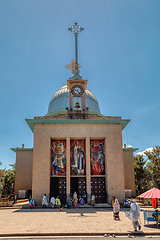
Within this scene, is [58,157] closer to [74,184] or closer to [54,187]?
[54,187]

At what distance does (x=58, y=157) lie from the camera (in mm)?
24141

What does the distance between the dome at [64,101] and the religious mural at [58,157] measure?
10.4m

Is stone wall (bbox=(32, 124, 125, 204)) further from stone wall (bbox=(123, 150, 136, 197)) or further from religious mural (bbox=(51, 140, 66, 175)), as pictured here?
stone wall (bbox=(123, 150, 136, 197))

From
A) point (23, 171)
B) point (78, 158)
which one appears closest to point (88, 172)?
point (78, 158)

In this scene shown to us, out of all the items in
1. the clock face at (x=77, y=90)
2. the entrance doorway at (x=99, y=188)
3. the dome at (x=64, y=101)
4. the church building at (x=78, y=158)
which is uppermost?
the dome at (x=64, y=101)

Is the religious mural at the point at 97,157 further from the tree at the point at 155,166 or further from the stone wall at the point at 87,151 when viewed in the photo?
the tree at the point at 155,166

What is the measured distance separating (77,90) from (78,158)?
26.3ft

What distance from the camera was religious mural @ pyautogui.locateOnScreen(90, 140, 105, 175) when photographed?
24064mm

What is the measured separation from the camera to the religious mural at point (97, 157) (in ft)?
79.0

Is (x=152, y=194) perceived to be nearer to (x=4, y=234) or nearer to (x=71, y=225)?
(x=71, y=225)

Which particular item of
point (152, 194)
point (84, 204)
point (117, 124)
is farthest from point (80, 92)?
point (152, 194)

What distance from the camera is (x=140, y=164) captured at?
1610 inches

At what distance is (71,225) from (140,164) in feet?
101

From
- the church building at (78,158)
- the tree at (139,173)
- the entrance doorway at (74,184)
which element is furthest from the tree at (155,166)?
the entrance doorway at (74,184)
